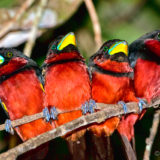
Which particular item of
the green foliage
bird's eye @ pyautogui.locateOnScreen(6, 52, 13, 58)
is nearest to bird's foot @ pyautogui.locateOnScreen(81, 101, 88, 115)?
bird's eye @ pyautogui.locateOnScreen(6, 52, 13, 58)

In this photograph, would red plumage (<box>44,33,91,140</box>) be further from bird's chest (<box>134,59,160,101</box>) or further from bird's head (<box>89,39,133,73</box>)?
bird's chest (<box>134,59,160,101</box>)

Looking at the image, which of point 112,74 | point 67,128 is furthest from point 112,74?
point 67,128

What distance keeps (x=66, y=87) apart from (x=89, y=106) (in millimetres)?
330

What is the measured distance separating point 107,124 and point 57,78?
2.85 feet

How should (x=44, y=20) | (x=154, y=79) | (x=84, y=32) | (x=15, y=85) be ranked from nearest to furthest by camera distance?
(x=15, y=85)
(x=154, y=79)
(x=44, y=20)
(x=84, y=32)

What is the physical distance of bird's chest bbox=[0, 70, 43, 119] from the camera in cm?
460

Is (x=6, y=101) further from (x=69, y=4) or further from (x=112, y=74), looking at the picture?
(x=69, y=4)

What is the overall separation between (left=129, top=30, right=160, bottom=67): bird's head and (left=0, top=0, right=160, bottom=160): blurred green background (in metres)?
1.70

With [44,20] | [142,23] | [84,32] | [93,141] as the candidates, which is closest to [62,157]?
[93,141]

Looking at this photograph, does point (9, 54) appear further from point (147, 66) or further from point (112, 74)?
point (147, 66)

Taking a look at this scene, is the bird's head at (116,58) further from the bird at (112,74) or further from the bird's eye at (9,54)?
the bird's eye at (9,54)

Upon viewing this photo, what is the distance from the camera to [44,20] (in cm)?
604

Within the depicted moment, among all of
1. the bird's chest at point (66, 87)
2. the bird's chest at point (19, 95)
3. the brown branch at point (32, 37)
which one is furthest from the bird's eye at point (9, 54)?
the bird's chest at point (66, 87)

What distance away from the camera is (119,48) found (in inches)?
183
